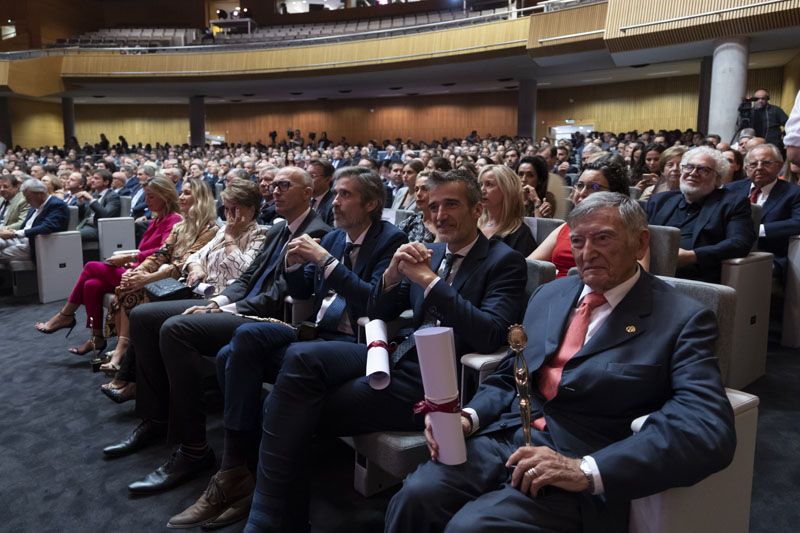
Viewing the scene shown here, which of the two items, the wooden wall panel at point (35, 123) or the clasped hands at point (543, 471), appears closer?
the clasped hands at point (543, 471)

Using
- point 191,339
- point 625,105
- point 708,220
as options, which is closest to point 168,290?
point 191,339

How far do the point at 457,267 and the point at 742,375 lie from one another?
66.1 inches

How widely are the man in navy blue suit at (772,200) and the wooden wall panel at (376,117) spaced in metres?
14.4

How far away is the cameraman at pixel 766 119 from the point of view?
6527 millimetres

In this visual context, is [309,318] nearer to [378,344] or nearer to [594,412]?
[378,344]

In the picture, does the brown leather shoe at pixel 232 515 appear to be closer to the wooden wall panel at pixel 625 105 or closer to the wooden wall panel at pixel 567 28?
the wooden wall panel at pixel 567 28

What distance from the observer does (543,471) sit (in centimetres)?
113

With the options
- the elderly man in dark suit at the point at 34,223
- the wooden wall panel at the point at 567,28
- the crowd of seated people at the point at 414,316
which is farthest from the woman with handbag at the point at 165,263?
the wooden wall panel at the point at 567,28

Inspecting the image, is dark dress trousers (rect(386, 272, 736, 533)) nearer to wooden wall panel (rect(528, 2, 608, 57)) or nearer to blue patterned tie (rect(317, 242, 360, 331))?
blue patterned tie (rect(317, 242, 360, 331))

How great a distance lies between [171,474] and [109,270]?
1.61 meters

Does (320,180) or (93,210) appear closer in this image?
(320,180)

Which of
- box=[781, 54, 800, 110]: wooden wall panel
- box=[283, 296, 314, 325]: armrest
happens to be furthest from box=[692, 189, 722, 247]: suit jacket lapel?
box=[781, 54, 800, 110]: wooden wall panel

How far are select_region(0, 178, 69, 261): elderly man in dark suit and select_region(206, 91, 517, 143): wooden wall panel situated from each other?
14525 mm

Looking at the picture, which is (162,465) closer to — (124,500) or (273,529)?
(124,500)
